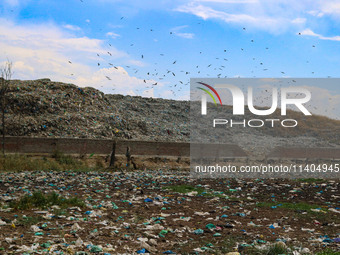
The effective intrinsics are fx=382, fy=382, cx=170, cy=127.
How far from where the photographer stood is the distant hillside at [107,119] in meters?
21.2

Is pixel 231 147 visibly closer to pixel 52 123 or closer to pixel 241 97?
pixel 241 97

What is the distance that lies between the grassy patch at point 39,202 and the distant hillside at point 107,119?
529 inches

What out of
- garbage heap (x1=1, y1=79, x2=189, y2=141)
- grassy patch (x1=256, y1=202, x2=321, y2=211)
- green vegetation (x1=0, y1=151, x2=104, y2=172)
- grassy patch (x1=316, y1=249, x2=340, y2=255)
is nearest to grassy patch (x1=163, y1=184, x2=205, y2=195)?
grassy patch (x1=256, y1=202, x2=321, y2=211)

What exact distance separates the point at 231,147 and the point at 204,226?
15242mm

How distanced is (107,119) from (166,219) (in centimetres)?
1756

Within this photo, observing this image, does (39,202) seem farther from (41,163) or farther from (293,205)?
(41,163)

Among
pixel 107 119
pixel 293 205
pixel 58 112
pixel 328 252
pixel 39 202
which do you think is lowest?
pixel 293 205

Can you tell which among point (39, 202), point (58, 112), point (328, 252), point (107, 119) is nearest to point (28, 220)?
point (39, 202)

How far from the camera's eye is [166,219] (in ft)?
21.5

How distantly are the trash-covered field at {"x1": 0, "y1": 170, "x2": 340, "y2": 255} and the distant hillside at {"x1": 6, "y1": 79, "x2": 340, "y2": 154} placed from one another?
422 inches

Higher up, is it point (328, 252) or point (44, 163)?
point (44, 163)

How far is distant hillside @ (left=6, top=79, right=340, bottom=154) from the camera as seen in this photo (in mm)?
21203

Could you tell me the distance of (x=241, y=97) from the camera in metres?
17.5

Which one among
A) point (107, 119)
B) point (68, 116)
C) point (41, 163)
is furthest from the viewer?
point (107, 119)
